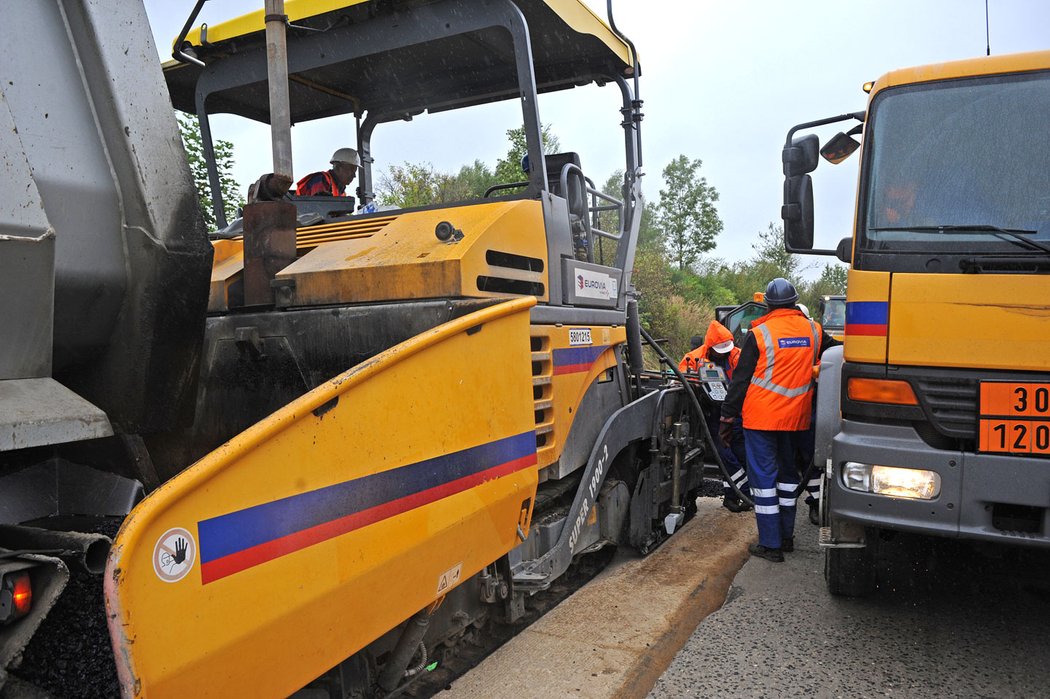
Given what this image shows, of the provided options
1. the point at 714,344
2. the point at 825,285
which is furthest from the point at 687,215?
the point at 714,344

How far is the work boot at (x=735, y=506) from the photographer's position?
5.73 metres

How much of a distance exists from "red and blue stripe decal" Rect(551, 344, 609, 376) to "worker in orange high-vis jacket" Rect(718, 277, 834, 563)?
4.12 ft

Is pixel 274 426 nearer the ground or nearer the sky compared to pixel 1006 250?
nearer the ground

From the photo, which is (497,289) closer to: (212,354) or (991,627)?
(212,354)

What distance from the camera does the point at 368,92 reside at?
170 inches

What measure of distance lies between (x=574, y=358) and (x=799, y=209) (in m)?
1.26

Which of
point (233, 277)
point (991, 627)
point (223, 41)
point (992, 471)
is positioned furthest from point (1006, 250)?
point (223, 41)

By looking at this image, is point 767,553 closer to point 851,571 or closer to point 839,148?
point 851,571

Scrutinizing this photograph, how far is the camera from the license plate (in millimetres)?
2828

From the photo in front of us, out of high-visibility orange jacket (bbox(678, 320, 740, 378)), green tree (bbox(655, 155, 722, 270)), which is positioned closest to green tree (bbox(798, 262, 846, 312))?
green tree (bbox(655, 155, 722, 270))

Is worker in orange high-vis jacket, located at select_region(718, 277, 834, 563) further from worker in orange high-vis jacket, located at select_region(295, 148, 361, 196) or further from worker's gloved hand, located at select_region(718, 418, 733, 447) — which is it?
worker in orange high-vis jacket, located at select_region(295, 148, 361, 196)

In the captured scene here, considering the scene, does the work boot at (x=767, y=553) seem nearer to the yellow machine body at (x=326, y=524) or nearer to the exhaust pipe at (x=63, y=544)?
the yellow machine body at (x=326, y=524)

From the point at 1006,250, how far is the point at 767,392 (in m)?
1.82

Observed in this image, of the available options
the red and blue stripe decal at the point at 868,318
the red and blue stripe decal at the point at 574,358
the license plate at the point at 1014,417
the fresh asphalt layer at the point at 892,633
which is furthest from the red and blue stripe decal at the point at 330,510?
the license plate at the point at 1014,417
